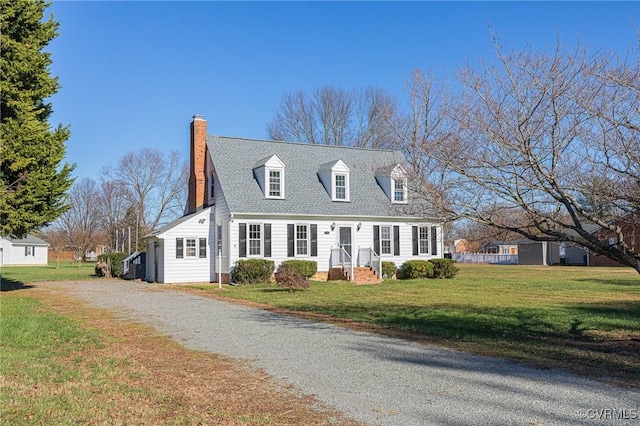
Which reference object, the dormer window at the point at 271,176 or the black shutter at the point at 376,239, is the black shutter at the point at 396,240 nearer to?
the black shutter at the point at 376,239

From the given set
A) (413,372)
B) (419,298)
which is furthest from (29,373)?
(419,298)

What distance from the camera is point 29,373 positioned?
281 inches

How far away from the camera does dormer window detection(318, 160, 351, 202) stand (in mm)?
28062

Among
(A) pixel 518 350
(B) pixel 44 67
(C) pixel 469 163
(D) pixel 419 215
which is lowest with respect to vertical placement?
(A) pixel 518 350

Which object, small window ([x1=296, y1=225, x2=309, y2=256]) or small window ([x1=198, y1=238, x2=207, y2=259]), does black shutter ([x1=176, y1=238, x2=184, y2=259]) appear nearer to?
small window ([x1=198, y1=238, x2=207, y2=259])

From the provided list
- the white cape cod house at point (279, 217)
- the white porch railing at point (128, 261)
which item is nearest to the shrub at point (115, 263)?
the white porch railing at point (128, 261)

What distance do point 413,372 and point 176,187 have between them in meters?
52.6

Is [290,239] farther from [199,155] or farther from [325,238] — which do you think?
[199,155]

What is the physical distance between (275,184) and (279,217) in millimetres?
1819

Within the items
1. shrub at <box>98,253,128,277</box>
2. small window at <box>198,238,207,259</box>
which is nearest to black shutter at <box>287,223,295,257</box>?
small window at <box>198,238,207,259</box>

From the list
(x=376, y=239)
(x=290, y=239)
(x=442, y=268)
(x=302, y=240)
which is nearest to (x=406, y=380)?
(x=290, y=239)

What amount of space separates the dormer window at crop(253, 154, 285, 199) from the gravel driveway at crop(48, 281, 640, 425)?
49.0 ft

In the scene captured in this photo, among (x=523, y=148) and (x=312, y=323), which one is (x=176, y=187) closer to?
(x=312, y=323)

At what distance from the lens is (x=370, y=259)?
88.7 feet
